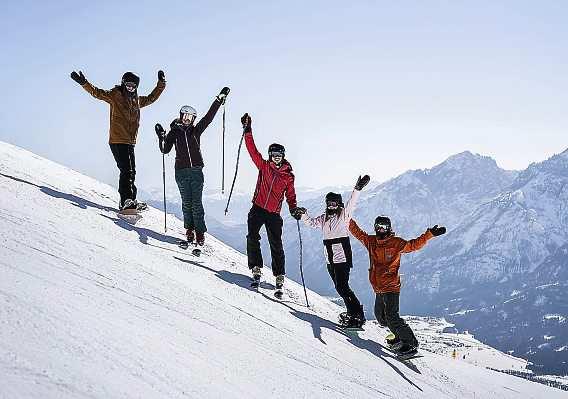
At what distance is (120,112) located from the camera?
34.6 feet

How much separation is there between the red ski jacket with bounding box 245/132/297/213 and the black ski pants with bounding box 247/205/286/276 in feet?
0.47

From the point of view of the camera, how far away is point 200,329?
565 centimetres

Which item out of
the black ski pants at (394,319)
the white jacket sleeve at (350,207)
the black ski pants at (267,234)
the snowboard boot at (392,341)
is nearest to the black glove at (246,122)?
the black ski pants at (267,234)

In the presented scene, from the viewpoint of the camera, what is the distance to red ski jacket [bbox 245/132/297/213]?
9.94 m

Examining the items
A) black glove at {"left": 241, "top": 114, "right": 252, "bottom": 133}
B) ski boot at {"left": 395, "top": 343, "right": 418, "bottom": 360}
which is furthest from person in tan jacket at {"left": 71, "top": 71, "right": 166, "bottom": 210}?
ski boot at {"left": 395, "top": 343, "right": 418, "bottom": 360}

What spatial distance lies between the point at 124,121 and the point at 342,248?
5.17 metres

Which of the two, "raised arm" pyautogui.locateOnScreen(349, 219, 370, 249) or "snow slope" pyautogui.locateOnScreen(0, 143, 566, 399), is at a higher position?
"raised arm" pyautogui.locateOnScreen(349, 219, 370, 249)

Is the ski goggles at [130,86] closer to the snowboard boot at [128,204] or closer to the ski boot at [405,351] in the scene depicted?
the snowboard boot at [128,204]

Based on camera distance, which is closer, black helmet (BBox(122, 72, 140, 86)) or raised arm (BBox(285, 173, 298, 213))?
raised arm (BBox(285, 173, 298, 213))

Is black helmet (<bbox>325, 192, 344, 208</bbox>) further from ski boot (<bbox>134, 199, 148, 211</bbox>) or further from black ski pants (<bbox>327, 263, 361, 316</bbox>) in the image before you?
ski boot (<bbox>134, 199, 148, 211</bbox>)

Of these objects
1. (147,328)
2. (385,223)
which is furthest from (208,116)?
(147,328)

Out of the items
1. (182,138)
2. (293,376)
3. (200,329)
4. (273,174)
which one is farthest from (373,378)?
(182,138)

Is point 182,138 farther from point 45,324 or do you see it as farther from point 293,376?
point 45,324

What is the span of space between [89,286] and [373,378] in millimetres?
4062
